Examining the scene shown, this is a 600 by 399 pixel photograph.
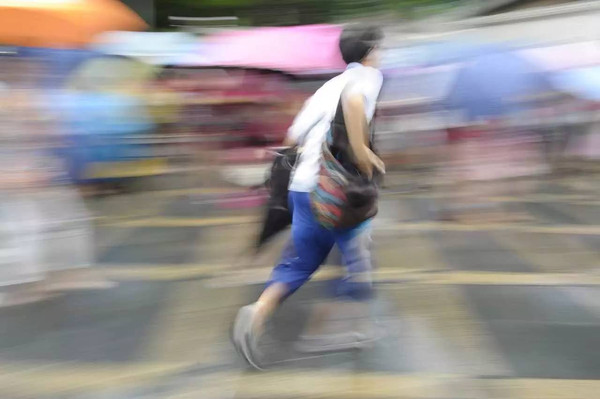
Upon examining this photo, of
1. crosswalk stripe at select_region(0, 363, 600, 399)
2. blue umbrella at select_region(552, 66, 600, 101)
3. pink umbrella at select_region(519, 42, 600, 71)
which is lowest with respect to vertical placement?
crosswalk stripe at select_region(0, 363, 600, 399)

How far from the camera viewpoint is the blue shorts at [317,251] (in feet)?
11.4

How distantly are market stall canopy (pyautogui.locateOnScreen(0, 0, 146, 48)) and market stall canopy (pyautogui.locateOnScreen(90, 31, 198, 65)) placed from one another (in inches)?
35.3

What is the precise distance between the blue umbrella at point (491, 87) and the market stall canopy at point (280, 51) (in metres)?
1.89

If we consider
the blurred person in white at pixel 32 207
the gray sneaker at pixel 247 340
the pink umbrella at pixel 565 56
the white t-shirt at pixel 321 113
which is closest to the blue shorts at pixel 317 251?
the white t-shirt at pixel 321 113

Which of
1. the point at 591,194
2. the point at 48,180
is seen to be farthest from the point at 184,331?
the point at 591,194

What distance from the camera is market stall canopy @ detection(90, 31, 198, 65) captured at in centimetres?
857

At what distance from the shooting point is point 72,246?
473 cm

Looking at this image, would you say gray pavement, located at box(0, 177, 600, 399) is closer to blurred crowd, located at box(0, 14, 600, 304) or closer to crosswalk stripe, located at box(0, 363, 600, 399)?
crosswalk stripe, located at box(0, 363, 600, 399)

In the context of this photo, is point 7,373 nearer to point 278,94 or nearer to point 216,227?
point 216,227

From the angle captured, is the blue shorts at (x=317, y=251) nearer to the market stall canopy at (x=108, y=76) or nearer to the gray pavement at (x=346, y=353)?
the gray pavement at (x=346, y=353)

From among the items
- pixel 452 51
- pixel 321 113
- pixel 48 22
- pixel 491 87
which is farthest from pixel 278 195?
pixel 452 51

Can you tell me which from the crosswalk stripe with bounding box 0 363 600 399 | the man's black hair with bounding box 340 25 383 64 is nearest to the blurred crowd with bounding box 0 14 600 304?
the crosswalk stripe with bounding box 0 363 600 399

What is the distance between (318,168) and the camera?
3422 millimetres

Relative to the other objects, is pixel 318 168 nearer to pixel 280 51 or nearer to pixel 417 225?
pixel 417 225
